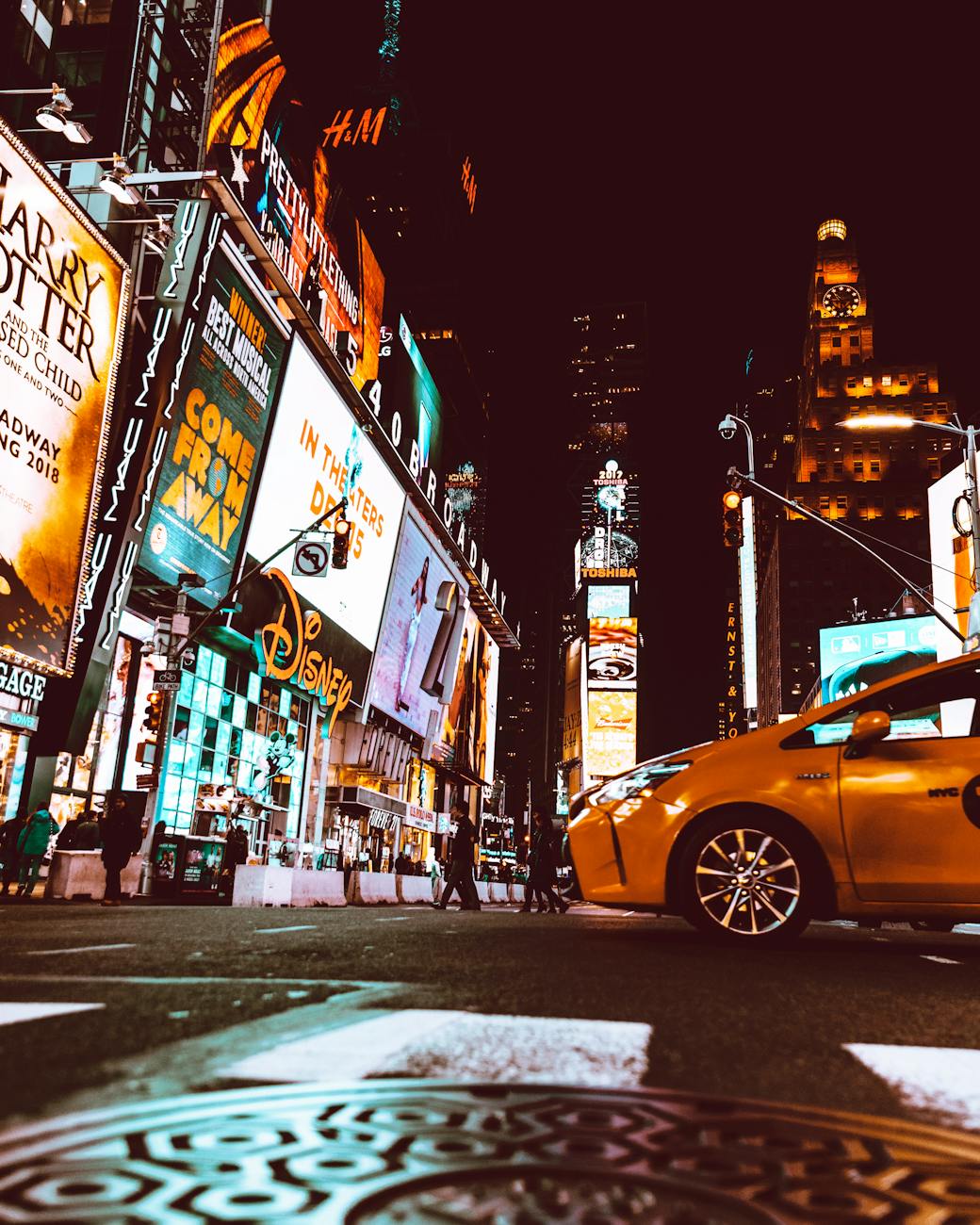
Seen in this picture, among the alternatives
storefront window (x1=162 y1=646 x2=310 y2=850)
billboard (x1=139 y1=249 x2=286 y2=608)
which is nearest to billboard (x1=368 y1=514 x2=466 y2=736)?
storefront window (x1=162 y1=646 x2=310 y2=850)

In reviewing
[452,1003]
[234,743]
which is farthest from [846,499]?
[452,1003]

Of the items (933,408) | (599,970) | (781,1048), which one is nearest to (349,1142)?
(781,1048)

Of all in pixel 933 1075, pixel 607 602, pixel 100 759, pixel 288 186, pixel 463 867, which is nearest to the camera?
pixel 933 1075

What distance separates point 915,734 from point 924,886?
3.88ft

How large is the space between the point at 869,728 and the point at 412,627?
42.4 m

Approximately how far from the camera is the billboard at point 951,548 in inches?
1635

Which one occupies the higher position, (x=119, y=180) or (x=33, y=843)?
(x=119, y=180)

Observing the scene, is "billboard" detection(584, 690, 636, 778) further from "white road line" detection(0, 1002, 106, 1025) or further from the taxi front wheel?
"white road line" detection(0, 1002, 106, 1025)

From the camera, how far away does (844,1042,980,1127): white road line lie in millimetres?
2166

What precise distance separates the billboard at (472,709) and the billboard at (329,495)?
18.2 m

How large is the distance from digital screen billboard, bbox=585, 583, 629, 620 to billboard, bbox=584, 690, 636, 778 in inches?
1027

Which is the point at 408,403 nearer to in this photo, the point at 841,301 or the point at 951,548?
the point at 951,548

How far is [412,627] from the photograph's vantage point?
48.5 meters

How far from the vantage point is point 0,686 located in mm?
19656
